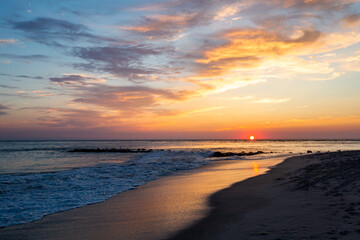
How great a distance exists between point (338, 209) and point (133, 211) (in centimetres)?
630

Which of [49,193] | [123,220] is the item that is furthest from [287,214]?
[49,193]

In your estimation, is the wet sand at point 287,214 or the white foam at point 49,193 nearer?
the wet sand at point 287,214

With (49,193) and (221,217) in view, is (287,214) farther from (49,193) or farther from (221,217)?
(49,193)

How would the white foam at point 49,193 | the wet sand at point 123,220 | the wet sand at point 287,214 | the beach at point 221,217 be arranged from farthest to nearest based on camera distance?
1. the white foam at point 49,193
2. the wet sand at point 123,220
3. the beach at point 221,217
4. the wet sand at point 287,214

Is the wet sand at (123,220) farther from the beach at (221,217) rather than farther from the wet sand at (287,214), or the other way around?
the wet sand at (287,214)

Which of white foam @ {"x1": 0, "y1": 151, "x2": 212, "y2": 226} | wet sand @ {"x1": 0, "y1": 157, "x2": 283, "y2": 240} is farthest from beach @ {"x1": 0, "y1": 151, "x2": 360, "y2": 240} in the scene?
white foam @ {"x1": 0, "y1": 151, "x2": 212, "y2": 226}

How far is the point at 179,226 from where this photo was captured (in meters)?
7.11

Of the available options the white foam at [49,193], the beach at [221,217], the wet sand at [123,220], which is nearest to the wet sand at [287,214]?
the beach at [221,217]

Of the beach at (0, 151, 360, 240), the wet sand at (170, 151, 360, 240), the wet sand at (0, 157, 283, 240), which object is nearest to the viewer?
the wet sand at (170, 151, 360, 240)

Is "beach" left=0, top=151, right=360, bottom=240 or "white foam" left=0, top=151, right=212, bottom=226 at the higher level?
"beach" left=0, top=151, right=360, bottom=240

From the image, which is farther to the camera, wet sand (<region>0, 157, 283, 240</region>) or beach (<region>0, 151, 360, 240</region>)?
wet sand (<region>0, 157, 283, 240</region>)

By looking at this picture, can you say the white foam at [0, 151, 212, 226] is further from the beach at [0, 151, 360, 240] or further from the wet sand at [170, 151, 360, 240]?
the wet sand at [170, 151, 360, 240]

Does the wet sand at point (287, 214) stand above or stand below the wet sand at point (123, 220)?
above

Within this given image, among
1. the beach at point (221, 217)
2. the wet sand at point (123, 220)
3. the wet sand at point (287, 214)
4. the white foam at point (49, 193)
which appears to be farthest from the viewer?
the white foam at point (49, 193)
